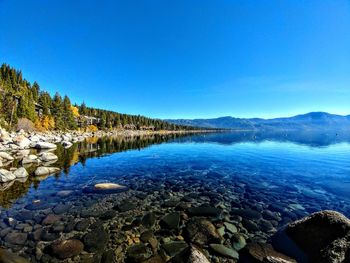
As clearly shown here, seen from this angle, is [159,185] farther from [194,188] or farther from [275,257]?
[275,257]

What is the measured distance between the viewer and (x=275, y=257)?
717cm

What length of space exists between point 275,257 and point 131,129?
15098 cm

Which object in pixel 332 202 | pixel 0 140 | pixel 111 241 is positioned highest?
pixel 0 140

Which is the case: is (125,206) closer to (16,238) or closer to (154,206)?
(154,206)

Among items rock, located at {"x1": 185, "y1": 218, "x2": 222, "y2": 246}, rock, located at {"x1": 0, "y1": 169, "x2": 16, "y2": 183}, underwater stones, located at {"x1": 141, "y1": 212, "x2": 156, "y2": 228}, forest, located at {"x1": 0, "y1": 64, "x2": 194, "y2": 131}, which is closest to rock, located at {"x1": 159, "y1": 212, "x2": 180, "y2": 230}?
underwater stones, located at {"x1": 141, "y1": 212, "x2": 156, "y2": 228}

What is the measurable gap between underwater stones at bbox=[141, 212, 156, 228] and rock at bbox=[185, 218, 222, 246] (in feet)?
6.11

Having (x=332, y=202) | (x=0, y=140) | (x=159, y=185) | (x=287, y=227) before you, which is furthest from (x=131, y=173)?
(x=0, y=140)

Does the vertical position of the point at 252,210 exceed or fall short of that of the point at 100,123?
it falls short

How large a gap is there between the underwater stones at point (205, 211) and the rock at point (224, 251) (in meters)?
2.93

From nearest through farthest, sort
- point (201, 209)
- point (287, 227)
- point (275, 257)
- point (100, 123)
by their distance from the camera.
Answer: point (275, 257), point (287, 227), point (201, 209), point (100, 123)

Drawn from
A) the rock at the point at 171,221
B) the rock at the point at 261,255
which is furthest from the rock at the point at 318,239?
the rock at the point at 171,221

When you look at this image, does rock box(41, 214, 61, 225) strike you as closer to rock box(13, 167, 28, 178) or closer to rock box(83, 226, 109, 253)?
rock box(83, 226, 109, 253)

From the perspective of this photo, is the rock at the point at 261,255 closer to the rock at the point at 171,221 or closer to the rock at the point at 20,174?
the rock at the point at 171,221

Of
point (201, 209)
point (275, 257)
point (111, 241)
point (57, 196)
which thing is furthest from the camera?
point (57, 196)
